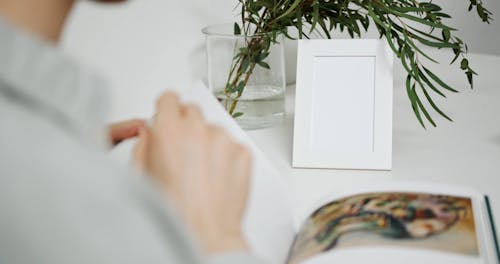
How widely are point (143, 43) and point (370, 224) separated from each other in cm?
67

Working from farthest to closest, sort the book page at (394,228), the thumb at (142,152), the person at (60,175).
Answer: the book page at (394,228)
the thumb at (142,152)
the person at (60,175)

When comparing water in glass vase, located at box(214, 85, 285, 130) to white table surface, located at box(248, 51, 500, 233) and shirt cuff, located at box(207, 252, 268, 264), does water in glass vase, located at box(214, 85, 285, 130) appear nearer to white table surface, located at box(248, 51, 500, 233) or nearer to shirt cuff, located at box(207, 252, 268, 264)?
white table surface, located at box(248, 51, 500, 233)

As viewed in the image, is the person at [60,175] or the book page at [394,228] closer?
the person at [60,175]

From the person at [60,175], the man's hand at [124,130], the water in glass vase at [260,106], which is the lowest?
the water in glass vase at [260,106]

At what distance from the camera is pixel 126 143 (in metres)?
0.77

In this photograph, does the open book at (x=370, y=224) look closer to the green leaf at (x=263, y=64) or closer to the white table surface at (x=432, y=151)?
the white table surface at (x=432, y=151)

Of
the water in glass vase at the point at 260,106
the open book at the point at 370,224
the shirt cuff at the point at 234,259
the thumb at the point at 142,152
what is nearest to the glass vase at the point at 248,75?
the water in glass vase at the point at 260,106

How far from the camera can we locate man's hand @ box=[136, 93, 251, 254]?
0.48 metres

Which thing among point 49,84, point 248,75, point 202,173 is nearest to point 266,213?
point 202,173

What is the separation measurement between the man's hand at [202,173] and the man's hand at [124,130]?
274 millimetres

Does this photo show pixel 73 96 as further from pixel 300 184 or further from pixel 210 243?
pixel 300 184

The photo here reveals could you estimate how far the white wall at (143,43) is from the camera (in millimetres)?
1164

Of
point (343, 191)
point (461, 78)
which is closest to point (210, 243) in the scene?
point (343, 191)

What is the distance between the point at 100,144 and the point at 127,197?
0.13 feet
